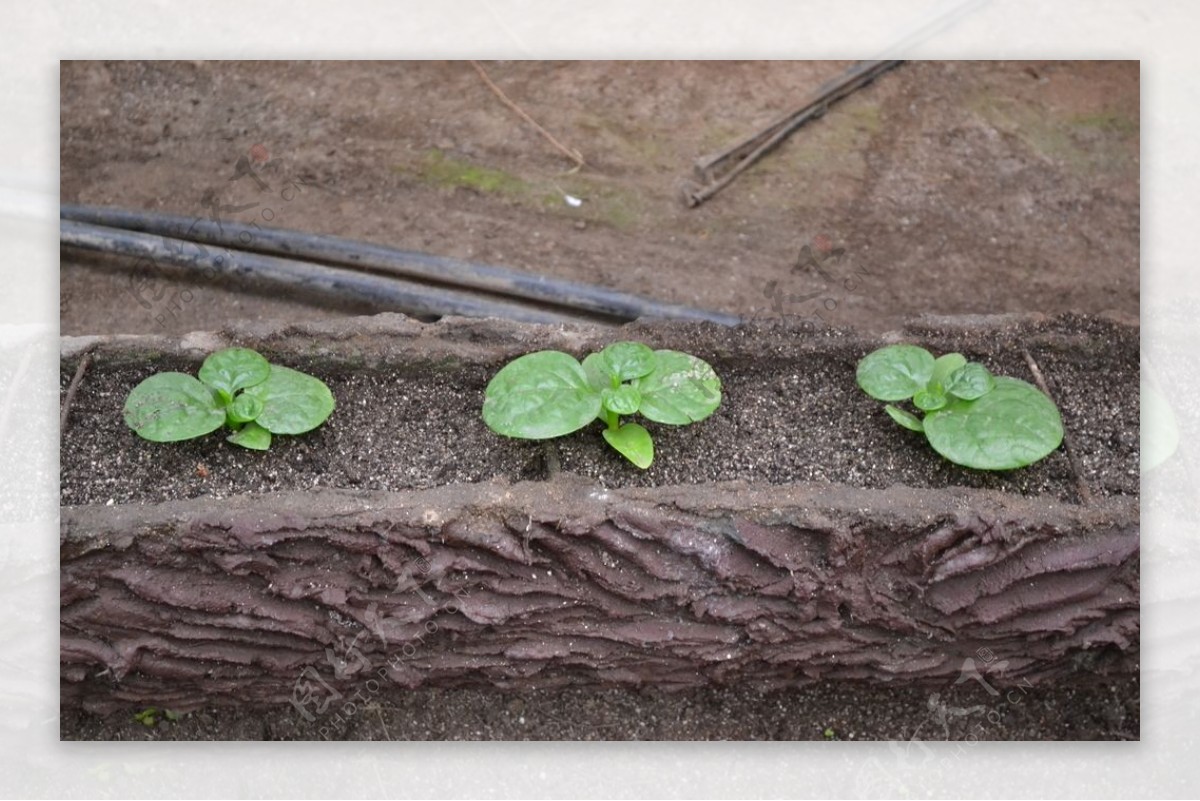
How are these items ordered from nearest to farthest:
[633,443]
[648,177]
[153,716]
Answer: [633,443] → [153,716] → [648,177]

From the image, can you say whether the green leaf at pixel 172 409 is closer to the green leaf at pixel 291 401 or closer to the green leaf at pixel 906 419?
the green leaf at pixel 291 401

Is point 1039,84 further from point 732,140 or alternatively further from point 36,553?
point 36,553

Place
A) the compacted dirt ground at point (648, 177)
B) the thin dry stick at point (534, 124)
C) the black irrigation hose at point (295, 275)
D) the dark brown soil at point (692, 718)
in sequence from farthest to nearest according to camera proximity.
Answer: the thin dry stick at point (534, 124) < the compacted dirt ground at point (648, 177) < the black irrigation hose at point (295, 275) < the dark brown soil at point (692, 718)

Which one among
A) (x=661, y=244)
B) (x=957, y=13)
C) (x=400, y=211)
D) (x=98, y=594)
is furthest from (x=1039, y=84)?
(x=98, y=594)

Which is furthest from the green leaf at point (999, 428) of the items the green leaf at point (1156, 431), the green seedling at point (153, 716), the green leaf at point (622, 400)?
the green seedling at point (153, 716)

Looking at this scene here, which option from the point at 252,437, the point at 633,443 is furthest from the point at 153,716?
the point at 633,443

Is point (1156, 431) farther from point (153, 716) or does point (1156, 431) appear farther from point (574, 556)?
point (153, 716)
